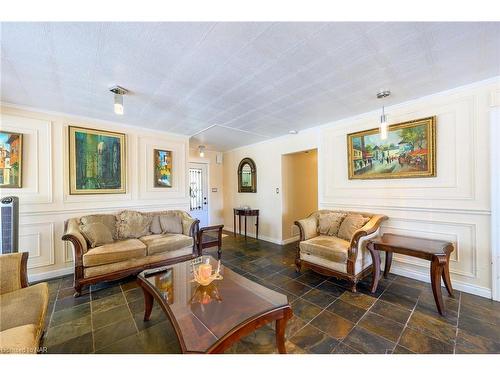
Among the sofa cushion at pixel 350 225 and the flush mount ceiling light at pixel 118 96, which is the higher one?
the flush mount ceiling light at pixel 118 96

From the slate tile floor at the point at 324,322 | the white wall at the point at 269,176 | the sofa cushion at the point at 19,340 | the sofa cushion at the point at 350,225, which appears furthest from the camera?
the white wall at the point at 269,176

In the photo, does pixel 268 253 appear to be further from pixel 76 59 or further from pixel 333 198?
pixel 76 59

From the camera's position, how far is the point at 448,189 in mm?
2410

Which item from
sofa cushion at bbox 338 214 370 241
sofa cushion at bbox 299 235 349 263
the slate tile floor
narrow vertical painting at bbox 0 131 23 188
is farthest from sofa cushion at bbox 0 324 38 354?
sofa cushion at bbox 338 214 370 241


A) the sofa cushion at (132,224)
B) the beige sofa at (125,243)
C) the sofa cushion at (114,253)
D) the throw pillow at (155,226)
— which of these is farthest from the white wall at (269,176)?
the sofa cushion at (114,253)

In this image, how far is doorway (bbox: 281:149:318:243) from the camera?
444cm

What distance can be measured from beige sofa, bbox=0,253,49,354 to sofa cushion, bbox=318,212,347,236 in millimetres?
3121

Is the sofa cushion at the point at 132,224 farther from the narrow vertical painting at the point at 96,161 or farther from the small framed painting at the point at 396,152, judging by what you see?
the small framed painting at the point at 396,152

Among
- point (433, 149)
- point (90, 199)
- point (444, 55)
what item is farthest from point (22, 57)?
point (433, 149)

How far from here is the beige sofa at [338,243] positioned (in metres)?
2.38

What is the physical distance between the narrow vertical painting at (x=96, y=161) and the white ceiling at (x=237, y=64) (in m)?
0.43

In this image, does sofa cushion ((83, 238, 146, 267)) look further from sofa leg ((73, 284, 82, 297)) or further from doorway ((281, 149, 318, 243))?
doorway ((281, 149, 318, 243))

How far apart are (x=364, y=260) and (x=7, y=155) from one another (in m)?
4.80

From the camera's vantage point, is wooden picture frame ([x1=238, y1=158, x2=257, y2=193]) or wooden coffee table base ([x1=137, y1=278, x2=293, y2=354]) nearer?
wooden coffee table base ([x1=137, y1=278, x2=293, y2=354])
